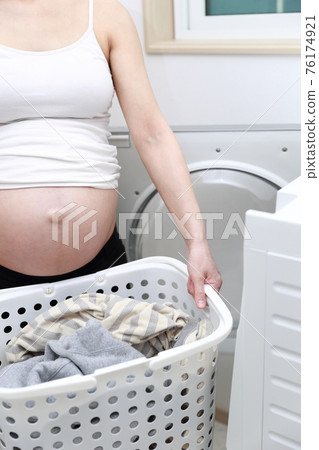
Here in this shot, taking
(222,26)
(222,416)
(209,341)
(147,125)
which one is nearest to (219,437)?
(222,416)

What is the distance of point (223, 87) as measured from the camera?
1.40m

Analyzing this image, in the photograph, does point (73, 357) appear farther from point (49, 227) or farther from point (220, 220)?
point (220, 220)

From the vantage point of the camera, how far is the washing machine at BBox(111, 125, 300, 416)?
4.48 ft

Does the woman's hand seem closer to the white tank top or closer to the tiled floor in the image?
the white tank top

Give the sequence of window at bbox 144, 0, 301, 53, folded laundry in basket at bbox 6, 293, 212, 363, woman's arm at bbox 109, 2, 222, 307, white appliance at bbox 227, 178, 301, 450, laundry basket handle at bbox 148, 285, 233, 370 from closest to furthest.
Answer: white appliance at bbox 227, 178, 301, 450 < laundry basket handle at bbox 148, 285, 233, 370 < folded laundry in basket at bbox 6, 293, 212, 363 < woman's arm at bbox 109, 2, 222, 307 < window at bbox 144, 0, 301, 53

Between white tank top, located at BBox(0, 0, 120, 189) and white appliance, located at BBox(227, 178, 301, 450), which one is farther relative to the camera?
white tank top, located at BBox(0, 0, 120, 189)

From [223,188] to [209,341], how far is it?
588mm

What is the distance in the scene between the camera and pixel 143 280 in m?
1.17

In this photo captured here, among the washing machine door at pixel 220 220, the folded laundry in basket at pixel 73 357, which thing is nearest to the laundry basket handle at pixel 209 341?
the folded laundry in basket at pixel 73 357

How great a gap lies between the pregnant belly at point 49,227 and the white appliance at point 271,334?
0.42 m

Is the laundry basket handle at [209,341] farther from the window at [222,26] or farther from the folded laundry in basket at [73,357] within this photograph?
the window at [222,26]

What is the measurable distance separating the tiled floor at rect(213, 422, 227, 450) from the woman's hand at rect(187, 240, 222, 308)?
0.51m

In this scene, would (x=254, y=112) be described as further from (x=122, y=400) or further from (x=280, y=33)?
(x=122, y=400)

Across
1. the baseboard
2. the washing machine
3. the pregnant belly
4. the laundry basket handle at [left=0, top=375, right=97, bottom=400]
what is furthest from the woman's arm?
the baseboard
